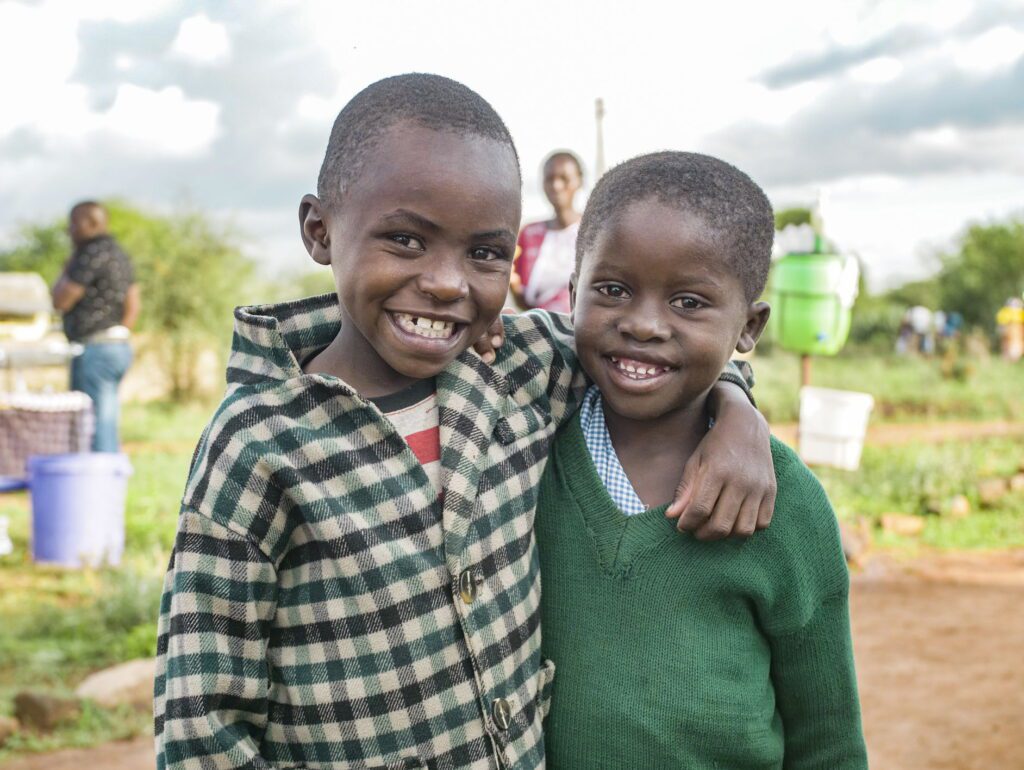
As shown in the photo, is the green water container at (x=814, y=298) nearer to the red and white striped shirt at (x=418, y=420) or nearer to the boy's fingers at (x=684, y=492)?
the boy's fingers at (x=684, y=492)

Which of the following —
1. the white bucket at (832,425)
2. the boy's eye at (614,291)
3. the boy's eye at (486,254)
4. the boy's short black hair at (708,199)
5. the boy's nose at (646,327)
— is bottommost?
the white bucket at (832,425)

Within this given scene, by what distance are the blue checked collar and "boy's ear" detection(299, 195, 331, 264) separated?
1.41 ft

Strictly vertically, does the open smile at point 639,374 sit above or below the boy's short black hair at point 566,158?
below

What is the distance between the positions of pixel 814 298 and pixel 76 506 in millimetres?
4769

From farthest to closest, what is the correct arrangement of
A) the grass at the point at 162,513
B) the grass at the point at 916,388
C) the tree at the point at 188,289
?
the tree at the point at 188,289 < the grass at the point at 916,388 < the grass at the point at 162,513

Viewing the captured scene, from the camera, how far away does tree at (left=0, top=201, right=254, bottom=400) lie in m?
12.8

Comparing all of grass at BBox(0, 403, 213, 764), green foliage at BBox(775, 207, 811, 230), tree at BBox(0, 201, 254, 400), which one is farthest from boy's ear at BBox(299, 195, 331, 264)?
green foliage at BBox(775, 207, 811, 230)

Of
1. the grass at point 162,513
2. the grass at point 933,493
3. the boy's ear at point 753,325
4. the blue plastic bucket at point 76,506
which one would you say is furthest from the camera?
the grass at point 933,493

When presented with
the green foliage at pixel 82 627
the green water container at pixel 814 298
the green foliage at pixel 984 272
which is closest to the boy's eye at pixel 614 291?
the green foliage at pixel 82 627

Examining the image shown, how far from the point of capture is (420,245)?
113 cm

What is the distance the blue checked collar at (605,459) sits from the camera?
1.31 metres

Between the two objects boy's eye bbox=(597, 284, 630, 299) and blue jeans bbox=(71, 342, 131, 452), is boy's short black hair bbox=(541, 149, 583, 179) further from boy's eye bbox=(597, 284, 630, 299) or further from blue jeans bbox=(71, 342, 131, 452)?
boy's eye bbox=(597, 284, 630, 299)

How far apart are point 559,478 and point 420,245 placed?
40cm

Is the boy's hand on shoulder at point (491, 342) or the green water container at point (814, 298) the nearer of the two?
the boy's hand on shoulder at point (491, 342)
